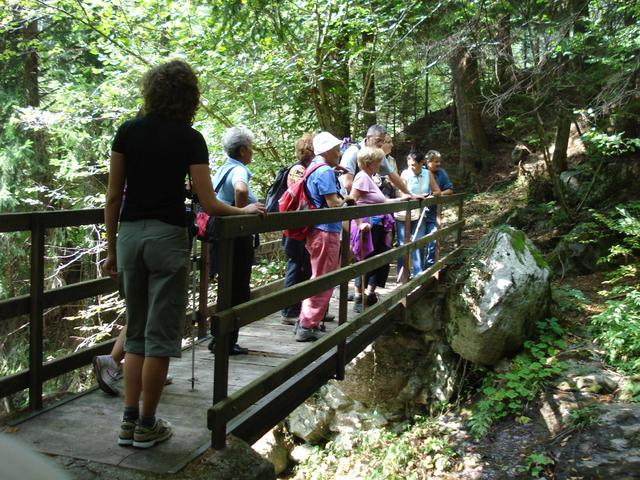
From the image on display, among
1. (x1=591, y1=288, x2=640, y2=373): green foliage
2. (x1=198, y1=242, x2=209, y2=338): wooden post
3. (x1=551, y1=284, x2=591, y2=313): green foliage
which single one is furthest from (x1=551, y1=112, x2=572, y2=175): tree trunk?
(x1=198, y1=242, x2=209, y2=338): wooden post

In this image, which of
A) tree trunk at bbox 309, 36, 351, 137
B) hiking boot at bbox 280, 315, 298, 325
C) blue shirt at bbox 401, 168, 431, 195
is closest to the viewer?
hiking boot at bbox 280, 315, 298, 325

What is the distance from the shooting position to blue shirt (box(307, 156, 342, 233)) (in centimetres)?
482

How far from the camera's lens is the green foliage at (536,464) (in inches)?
204

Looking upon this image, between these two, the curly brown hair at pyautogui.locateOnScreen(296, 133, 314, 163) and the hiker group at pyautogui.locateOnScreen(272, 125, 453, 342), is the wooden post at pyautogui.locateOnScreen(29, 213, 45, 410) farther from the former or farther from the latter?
the curly brown hair at pyautogui.locateOnScreen(296, 133, 314, 163)

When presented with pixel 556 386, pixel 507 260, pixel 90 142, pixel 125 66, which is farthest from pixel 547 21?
pixel 90 142

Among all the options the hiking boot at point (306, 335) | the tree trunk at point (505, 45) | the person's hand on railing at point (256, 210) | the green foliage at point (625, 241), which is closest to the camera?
the person's hand on railing at point (256, 210)

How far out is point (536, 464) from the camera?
5281 millimetres

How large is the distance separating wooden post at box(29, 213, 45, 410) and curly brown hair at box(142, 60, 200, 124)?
114 cm

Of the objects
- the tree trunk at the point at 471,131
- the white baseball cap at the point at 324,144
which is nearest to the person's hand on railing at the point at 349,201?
the white baseball cap at the point at 324,144

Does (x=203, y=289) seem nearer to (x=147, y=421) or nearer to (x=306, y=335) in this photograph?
(x=306, y=335)

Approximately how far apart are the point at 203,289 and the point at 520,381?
3757 mm

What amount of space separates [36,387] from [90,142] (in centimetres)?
1011

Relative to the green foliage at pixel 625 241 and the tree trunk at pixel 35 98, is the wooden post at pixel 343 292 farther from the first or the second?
the tree trunk at pixel 35 98

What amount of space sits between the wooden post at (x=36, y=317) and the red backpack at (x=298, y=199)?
2.02m
